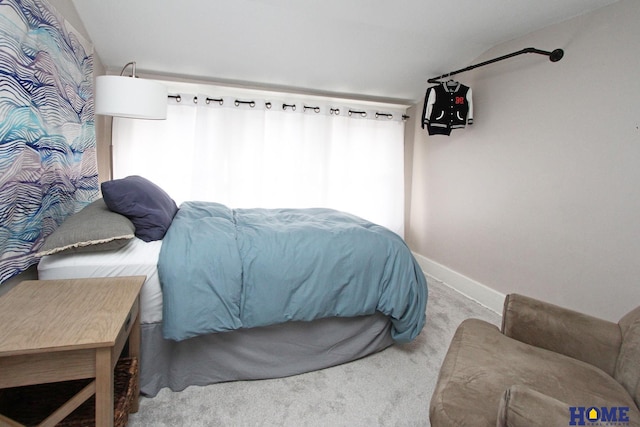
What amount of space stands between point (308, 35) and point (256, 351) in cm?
245

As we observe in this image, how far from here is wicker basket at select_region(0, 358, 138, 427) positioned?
120 centimetres

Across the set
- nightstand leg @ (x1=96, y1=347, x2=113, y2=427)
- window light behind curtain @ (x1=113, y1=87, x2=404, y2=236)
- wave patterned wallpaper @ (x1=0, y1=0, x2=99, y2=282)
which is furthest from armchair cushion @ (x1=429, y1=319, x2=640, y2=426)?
window light behind curtain @ (x1=113, y1=87, x2=404, y2=236)

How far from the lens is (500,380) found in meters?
1.14

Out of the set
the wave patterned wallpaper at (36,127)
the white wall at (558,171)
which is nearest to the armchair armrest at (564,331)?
the white wall at (558,171)

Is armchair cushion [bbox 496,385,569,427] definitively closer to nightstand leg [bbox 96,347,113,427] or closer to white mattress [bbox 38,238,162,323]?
nightstand leg [bbox 96,347,113,427]

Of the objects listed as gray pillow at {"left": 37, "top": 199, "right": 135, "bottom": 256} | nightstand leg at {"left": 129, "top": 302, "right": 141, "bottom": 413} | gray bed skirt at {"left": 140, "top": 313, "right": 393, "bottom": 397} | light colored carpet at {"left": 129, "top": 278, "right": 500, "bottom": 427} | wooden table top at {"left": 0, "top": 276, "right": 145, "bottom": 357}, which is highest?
gray pillow at {"left": 37, "top": 199, "right": 135, "bottom": 256}

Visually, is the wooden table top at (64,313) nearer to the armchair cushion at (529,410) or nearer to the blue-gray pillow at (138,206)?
the blue-gray pillow at (138,206)

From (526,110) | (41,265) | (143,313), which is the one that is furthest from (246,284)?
(526,110)

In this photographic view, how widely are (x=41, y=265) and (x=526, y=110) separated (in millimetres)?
3298

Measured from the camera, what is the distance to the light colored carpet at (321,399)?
1.52m

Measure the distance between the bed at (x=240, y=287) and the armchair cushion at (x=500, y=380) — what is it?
2.07 feet

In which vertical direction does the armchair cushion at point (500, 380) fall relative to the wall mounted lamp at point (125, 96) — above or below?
below

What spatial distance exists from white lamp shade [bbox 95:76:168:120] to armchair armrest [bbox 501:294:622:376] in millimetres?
2220

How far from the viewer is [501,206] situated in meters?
2.77
